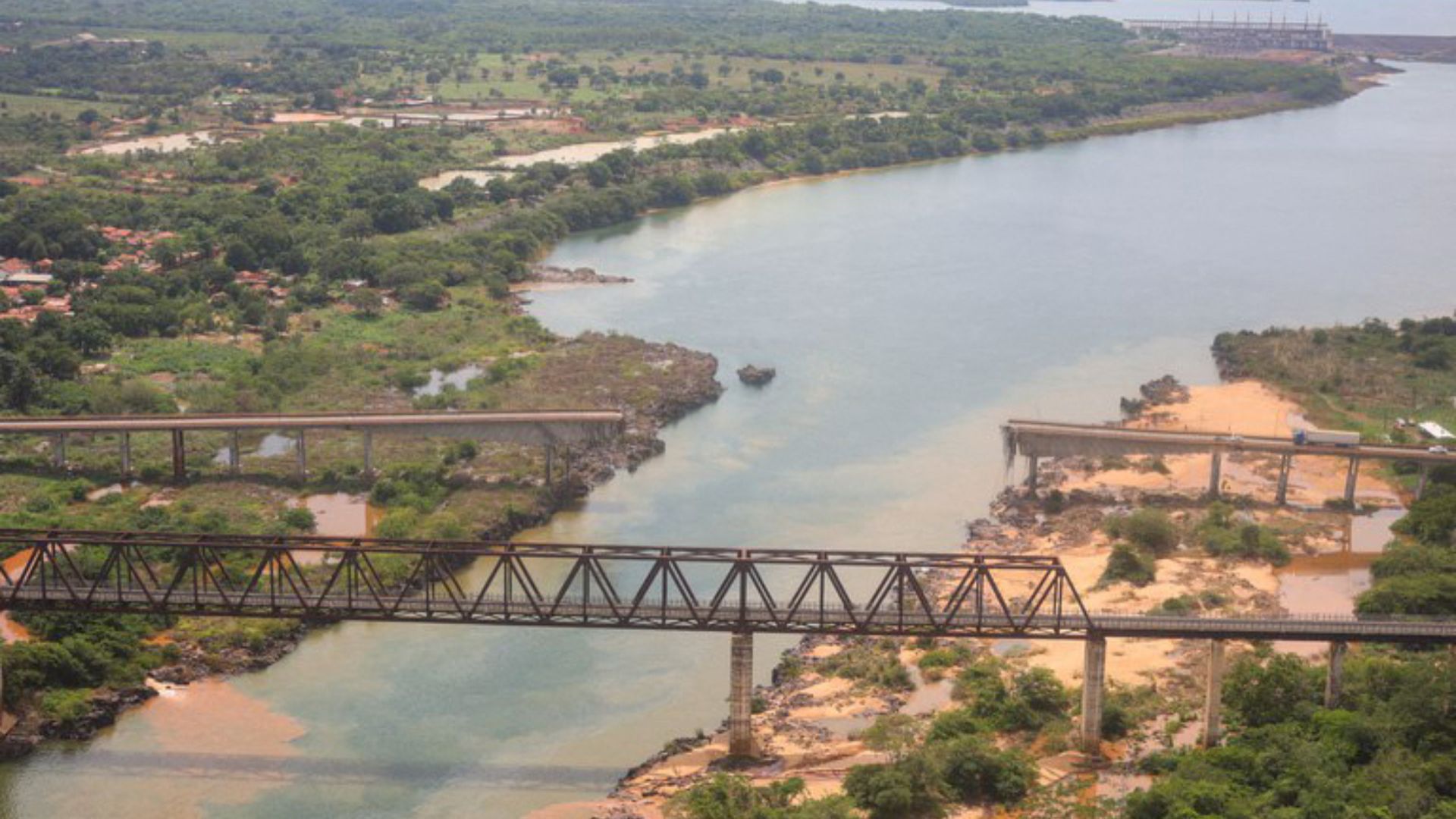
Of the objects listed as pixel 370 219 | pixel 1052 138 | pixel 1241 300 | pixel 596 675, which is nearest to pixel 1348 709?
pixel 596 675

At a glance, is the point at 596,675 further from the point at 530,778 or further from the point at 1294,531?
the point at 1294,531

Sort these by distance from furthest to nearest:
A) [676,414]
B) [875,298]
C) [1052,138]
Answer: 1. [1052,138]
2. [875,298]
3. [676,414]

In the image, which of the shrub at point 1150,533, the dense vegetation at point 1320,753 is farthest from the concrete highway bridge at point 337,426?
the dense vegetation at point 1320,753

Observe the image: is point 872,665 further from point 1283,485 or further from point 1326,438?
point 1326,438

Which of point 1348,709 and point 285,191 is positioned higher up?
point 285,191

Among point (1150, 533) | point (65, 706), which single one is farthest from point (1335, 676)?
point (65, 706)
